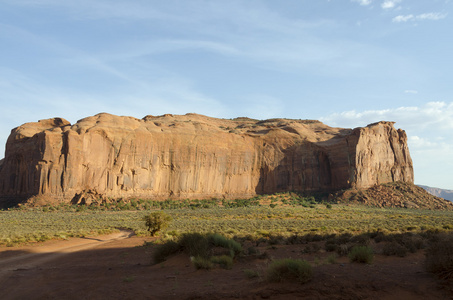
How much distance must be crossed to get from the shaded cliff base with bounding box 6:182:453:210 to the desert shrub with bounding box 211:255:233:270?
45060 millimetres

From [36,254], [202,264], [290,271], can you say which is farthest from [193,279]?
[36,254]

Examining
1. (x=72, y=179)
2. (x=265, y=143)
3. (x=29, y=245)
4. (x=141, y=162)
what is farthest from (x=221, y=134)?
(x=29, y=245)

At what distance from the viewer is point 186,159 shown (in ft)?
220

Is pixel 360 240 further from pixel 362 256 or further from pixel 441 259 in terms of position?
pixel 441 259

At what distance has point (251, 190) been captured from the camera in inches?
2830

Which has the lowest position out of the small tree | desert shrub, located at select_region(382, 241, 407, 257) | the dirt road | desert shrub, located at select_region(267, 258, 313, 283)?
the dirt road

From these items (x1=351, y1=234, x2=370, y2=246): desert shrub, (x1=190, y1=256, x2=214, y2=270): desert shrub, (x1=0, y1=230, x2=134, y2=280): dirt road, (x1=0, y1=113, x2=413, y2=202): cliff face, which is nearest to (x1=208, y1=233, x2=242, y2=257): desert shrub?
(x1=190, y1=256, x2=214, y2=270): desert shrub

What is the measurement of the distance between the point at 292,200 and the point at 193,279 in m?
56.4

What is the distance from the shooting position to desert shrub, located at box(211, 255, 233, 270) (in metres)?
11.3

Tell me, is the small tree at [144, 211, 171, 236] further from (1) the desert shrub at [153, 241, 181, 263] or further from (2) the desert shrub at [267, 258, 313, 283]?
(2) the desert shrub at [267, 258, 313, 283]

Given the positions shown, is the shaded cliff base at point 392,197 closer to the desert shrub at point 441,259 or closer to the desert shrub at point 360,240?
the desert shrub at point 360,240

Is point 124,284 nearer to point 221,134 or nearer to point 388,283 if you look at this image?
point 388,283

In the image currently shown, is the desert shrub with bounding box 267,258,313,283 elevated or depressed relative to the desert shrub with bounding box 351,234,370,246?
elevated

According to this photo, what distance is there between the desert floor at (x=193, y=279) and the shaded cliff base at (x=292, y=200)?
4045cm
